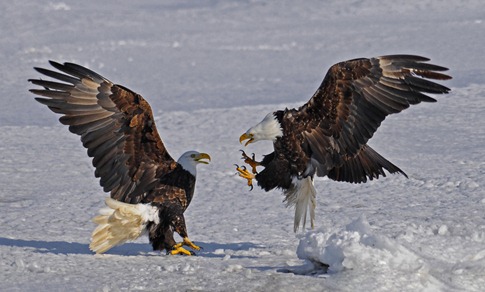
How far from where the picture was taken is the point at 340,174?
238 inches

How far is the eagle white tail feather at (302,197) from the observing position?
18.6ft

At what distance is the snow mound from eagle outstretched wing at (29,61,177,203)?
1227 millimetres

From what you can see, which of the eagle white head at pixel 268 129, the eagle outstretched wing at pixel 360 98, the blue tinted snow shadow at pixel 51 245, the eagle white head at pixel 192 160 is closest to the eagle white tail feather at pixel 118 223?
the blue tinted snow shadow at pixel 51 245

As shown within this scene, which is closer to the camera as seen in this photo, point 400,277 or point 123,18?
point 400,277

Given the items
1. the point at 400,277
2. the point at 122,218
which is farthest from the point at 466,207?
the point at 122,218

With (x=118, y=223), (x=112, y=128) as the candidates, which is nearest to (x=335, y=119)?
(x=112, y=128)

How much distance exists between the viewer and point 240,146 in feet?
25.3

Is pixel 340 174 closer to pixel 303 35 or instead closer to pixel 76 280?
pixel 76 280

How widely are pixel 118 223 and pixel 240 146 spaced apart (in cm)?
266

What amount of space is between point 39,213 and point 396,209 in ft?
7.02

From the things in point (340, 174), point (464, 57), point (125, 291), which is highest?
point (464, 57)

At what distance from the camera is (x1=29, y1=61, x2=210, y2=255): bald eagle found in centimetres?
537

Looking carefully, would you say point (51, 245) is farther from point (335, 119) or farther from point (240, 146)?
point (240, 146)

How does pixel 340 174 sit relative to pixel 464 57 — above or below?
below
